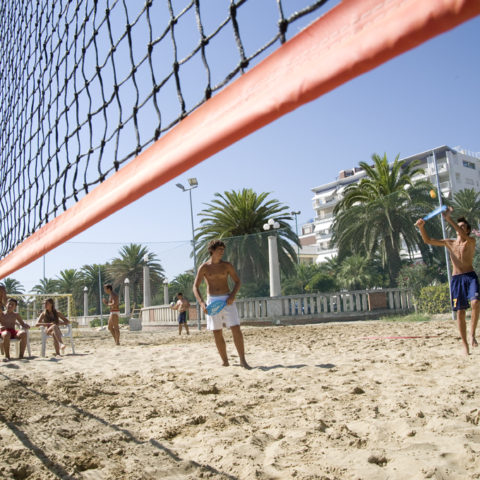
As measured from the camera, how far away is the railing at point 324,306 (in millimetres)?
11930

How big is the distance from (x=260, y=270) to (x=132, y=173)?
1408 centimetres

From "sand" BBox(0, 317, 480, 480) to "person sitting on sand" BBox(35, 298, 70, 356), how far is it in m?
2.66

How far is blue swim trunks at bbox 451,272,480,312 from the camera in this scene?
13.9 feet

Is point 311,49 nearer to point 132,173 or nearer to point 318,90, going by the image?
point 318,90

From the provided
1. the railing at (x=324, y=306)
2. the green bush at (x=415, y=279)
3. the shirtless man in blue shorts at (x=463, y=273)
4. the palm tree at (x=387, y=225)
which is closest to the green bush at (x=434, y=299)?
the green bush at (x=415, y=279)

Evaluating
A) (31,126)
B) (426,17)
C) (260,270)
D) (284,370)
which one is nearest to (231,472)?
(426,17)

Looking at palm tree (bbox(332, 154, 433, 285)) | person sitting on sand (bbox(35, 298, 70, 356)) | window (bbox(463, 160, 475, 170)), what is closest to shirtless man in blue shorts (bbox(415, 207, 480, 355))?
person sitting on sand (bbox(35, 298, 70, 356))

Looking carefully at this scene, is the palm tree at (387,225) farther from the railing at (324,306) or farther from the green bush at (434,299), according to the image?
the green bush at (434,299)

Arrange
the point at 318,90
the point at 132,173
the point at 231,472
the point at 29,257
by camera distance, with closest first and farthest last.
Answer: the point at 318,90, the point at 132,173, the point at 231,472, the point at 29,257

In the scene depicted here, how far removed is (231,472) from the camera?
1.98m

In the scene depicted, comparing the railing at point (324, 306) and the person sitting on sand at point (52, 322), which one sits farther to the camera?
the railing at point (324, 306)

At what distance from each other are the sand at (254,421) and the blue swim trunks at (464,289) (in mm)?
478

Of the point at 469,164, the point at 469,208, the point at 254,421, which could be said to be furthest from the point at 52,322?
the point at 469,164

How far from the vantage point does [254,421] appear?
267cm
